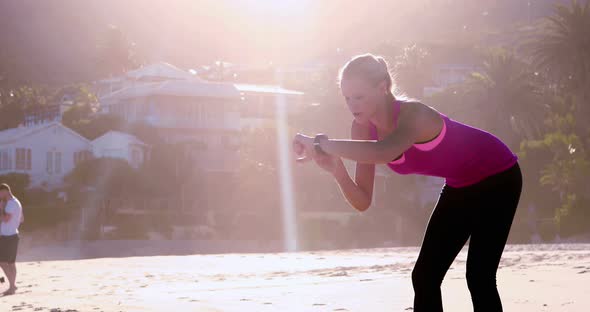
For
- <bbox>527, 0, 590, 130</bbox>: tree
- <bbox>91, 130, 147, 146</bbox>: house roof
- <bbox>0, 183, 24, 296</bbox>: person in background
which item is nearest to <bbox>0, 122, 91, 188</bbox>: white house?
<bbox>91, 130, 147, 146</bbox>: house roof

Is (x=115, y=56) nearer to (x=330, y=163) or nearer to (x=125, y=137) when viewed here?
(x=125, y=137)

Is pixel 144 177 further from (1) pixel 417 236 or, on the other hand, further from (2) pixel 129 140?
(1) pixel 417 236

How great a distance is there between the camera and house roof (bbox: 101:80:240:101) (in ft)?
187

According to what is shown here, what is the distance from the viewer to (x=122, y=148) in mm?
50469

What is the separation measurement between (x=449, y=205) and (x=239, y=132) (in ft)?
174

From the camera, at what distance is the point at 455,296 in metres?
9.25

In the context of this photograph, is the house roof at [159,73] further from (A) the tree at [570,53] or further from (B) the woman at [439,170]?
(B) the woman at [439,170]

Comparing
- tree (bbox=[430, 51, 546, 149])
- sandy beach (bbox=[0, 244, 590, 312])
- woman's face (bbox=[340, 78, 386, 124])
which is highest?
tree (bbox=[430, 51, 546, 149])

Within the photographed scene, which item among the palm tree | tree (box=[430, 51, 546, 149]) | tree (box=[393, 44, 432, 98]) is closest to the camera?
tree (box=[430, 51, 546, 149])

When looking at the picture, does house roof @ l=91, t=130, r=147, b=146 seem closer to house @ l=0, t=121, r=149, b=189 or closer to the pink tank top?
house @ l=0, t=121, r=149, b=189

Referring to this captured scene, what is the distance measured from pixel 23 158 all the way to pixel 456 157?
1908 inches

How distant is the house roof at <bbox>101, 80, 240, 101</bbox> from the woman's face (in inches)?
2070

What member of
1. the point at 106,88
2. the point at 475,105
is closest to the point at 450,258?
the point at 475,105

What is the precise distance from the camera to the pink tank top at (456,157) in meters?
4.90
